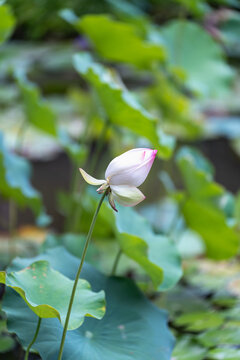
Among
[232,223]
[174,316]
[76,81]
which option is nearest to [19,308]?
[174,316]

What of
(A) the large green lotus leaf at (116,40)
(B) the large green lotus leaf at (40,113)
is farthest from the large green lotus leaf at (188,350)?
(A) the large green lotus leaf at (116,40)

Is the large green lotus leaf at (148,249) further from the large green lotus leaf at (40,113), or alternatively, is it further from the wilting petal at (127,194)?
the large green lotus leaf at (40,113)

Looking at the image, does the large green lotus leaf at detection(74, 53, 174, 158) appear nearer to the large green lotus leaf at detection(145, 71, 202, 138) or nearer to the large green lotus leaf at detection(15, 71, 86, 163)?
the large green lotus leaf at detection(15, 71, 86, 163)

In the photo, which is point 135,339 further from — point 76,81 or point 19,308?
point 76,81

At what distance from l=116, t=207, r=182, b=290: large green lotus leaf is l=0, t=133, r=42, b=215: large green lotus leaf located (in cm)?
30

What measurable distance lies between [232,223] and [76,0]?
175cm

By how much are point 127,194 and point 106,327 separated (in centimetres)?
32

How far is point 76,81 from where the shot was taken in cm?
286

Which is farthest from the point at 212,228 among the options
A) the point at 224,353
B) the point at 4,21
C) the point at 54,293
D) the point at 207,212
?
the point at 4,21

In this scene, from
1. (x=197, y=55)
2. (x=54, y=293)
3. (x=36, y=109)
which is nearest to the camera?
(x=54, y=293)

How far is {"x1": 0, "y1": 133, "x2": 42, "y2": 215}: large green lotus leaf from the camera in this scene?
1084 mm

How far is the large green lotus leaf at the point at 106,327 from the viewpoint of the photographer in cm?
64

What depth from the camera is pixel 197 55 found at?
1841 millimetres

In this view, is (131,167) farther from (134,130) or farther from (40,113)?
(40,113)
